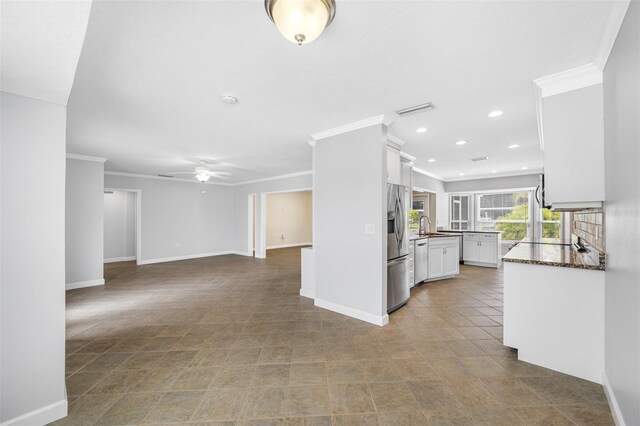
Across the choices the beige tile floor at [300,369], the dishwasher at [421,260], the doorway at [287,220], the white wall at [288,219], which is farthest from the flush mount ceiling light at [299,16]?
the white wall at [288,219]

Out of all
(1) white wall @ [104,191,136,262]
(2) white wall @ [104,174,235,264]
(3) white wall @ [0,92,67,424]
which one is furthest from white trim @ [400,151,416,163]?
(1) white wall @ [104,191,136,262]

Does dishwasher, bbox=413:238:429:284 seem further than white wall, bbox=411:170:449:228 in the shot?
No

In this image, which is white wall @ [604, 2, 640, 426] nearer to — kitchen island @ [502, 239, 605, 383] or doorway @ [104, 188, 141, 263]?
kitchen island @ [502, 239, 605, 383]

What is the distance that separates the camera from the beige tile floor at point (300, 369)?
5.89 ft

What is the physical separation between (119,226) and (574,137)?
10.1m

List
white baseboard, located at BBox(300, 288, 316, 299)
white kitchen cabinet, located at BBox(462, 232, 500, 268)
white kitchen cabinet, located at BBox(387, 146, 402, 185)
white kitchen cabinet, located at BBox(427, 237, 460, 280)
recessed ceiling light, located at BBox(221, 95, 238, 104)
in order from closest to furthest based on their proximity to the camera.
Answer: recessed ceiling light, located at BBox(221, 95, 238, 104) → white kitchen cabinet, located at BBox(387, 146, 402, 185) → white baseboard, located at BBox(300, 288, 316, 299) → white kitchen cabinet, located at BBox(427, 237, 460, 280) → white kitchen cabinet, located at BBox(462, 232, 500, 268)

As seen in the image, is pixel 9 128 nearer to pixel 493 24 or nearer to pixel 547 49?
pixel 493 24

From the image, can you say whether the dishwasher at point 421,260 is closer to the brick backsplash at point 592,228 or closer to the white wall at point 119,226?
the brick backsplash at point 592,228

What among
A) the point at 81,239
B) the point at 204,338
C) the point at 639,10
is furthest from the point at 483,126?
the point at 81,239

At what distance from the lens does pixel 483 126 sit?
3535 millimetres

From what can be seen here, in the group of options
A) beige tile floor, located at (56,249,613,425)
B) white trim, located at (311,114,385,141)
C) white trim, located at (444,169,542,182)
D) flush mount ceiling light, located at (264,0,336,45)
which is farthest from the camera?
white trim, located at (444,169,542,182)

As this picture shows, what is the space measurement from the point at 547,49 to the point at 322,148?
253 centimetres

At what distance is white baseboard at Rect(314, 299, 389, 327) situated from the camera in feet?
10.6

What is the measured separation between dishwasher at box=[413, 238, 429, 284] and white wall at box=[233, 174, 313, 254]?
3711mm
